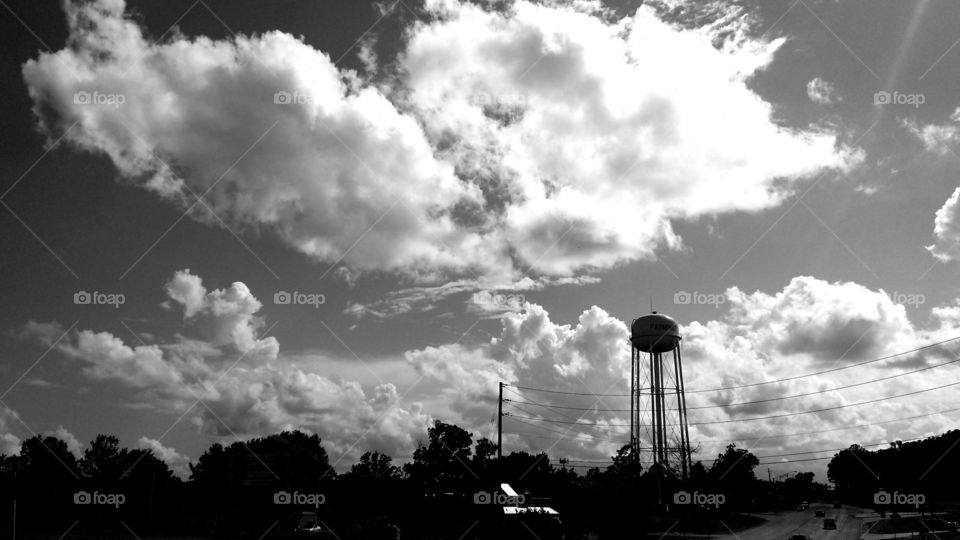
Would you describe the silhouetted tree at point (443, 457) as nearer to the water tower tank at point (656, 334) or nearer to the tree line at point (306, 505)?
the tree line at point (306, 505)

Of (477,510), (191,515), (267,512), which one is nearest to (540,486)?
(477,510)

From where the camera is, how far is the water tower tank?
65562 mm

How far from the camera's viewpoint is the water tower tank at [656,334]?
65.6m

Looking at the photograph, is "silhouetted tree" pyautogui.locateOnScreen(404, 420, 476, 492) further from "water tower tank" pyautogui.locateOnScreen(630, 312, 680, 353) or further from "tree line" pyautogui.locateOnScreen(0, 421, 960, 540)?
"water tower tank" pyautogui.locateOnScreen(630, 312, 680, 353)

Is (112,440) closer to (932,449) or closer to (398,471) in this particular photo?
(398,471)

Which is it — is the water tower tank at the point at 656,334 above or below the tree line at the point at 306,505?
above

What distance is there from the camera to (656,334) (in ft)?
215

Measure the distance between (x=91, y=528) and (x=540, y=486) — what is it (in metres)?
38.8

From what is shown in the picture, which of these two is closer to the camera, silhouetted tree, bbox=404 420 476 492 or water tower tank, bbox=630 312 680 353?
water tower tank, bbox=630 312 680 353

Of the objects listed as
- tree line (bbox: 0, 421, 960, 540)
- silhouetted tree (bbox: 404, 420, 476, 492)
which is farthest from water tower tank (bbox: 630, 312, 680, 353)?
silhouetted tree (bbox: 404, 420, 476, 492)

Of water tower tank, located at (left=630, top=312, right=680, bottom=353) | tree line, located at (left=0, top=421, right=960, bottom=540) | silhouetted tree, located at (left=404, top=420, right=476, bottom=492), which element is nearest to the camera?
tree line, located at (left=0, top=421, right=960, bottom=540)

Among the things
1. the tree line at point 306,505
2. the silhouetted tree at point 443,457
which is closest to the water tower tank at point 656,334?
the tree line at point 306,505

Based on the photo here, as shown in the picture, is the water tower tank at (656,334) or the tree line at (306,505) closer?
the tree line at (306,505)

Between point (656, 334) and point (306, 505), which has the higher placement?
point (656, 334)
